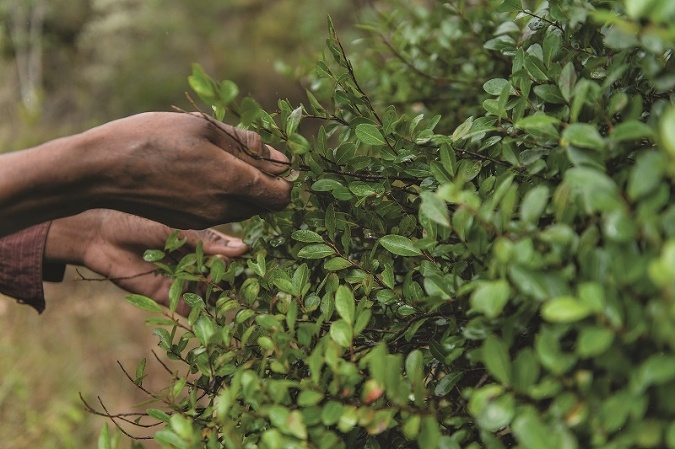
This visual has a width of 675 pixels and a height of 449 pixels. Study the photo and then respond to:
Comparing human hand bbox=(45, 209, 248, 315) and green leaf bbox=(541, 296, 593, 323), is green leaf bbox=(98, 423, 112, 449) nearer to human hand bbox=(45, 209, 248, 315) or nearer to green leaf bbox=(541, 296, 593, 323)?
human hand bbox=(45, 209, 248, 315)

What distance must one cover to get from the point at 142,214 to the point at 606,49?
2.77ft

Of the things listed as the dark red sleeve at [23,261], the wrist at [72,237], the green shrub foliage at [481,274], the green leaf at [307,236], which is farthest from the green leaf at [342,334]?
the dark red sleeve at [23,261]

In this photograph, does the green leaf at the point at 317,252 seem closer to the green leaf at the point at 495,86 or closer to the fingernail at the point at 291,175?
the fingernail at the point at 291,175

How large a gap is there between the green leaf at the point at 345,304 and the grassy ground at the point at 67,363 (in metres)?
2.45

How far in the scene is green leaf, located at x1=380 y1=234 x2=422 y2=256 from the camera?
100cm

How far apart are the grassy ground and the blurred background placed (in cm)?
1

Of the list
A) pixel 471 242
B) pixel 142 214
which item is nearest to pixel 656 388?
pixel 471 242

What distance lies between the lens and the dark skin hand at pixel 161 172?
3.58 feet

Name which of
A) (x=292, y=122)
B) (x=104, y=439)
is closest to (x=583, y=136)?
(x=292, y=122)

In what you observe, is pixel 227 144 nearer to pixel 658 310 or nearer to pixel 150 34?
pixel 658 310

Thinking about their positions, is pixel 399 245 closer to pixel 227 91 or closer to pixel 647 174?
pixel 227 91

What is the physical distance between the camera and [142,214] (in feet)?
3.92

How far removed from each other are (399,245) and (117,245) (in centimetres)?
96

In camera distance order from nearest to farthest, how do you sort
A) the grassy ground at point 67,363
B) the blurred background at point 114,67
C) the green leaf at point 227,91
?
1. the green leaf at point 227,91
2. the grassy ground at point 67,363
3. the blurred background at point 114,67
